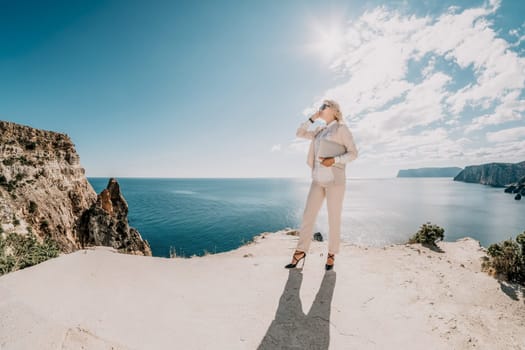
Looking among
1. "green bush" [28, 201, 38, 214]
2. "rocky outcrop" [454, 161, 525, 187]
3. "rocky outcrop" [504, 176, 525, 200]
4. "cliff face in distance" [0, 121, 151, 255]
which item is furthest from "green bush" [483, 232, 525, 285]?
"rocky outcrop" [454, 161, 525, 187]

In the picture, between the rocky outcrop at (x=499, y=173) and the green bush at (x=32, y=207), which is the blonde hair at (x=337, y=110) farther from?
the rocky outcrop at (x=499, y=173)

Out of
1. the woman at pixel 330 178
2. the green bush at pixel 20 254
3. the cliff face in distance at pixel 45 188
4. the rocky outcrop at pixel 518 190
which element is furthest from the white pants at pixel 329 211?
the rocky outcrop at pixel 518 190

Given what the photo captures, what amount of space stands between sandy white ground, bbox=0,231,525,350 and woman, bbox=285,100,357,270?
0.55m

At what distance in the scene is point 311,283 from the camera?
3.51m

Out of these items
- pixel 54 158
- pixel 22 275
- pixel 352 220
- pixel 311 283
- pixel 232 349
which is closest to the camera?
pixel 232 349

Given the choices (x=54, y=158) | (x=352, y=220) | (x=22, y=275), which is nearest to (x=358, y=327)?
(x=22, y=275)

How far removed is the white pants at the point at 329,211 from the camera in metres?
4.06

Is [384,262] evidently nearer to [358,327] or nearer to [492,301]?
[492,301]

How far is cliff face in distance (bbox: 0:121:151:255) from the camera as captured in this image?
1376 cm

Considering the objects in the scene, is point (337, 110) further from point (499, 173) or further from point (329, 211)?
Result: point (499, 173)

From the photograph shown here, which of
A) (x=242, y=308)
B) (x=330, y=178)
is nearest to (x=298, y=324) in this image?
(x=242, y=308)

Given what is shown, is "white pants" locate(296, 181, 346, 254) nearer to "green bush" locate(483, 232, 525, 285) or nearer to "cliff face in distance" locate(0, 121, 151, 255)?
"green bush" locate(483, 232, 525, 285)

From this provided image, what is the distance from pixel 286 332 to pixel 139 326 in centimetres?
152

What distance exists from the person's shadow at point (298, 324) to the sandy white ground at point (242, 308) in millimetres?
12
